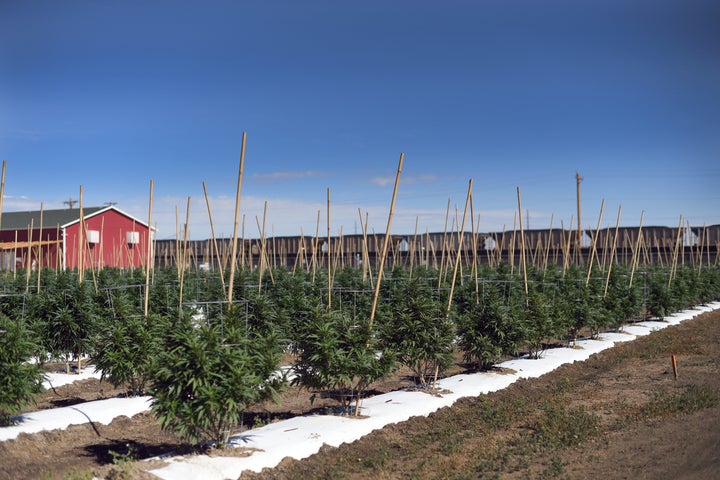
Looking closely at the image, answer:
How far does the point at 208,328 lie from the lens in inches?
297

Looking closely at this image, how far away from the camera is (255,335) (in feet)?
35.9

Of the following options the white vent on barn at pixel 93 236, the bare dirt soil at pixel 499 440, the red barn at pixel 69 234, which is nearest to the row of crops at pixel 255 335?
the bare dirt soil at pixel 499 440

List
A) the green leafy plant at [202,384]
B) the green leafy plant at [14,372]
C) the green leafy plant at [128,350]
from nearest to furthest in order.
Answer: the green leafy plant at [202,384]
the green leafy plant at [14,372]
the green leafy plant at [128,350]

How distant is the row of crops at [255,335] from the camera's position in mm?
7328

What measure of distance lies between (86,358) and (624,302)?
15.7m

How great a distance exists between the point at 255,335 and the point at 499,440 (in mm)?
4493

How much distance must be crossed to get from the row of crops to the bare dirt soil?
0.71 meters

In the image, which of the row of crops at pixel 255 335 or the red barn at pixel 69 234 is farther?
the red barn at pixel 69 234

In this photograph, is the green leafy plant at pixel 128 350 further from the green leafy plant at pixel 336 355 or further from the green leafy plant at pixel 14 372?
the green leafy plant at pixel 336 355

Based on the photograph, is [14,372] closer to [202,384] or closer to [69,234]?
[202,384]

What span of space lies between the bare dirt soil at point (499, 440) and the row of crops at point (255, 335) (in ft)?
2.33

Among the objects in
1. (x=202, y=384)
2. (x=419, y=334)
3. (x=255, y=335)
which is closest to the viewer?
(x=202, y=384)

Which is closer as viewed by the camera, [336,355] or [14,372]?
[14,372]

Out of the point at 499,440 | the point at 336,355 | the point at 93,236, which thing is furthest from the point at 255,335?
the point at 93,236
